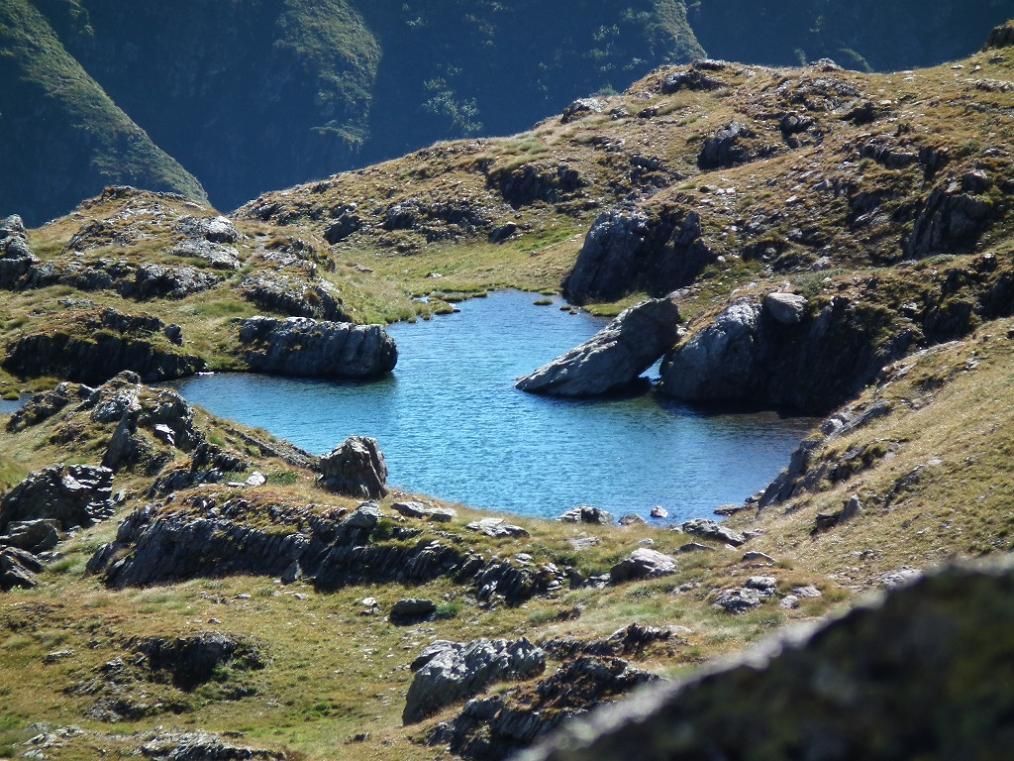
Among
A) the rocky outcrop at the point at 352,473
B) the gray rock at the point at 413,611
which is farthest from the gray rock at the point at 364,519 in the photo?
the rocky outcrop at the point at 352,473

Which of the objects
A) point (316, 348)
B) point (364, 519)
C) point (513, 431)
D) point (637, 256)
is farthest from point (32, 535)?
point (637, 256)

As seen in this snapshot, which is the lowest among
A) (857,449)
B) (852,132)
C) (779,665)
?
(857,449)

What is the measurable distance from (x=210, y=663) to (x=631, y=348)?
58014 millimetres

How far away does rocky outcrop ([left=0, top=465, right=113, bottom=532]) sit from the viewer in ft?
171

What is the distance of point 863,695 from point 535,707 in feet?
67.2

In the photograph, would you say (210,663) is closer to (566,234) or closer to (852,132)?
(852,132)

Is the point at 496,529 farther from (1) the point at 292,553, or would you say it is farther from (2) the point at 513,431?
(2) the point at 513,431

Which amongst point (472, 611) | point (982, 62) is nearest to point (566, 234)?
point (982, 62)

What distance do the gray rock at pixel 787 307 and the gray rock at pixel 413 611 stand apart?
50.6m

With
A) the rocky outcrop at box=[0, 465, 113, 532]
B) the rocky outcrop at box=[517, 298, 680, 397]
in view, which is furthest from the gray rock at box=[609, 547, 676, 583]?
the rocky outcrop at box=[517, 298, 680, 397]

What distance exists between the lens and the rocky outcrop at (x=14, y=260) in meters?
118

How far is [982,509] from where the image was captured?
35.0m

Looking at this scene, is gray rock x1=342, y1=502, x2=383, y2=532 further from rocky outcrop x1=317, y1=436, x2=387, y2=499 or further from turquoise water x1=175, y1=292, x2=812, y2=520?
turquoise water x1=175, y1=292, x2=812, y2=520

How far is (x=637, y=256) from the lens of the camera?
119m
